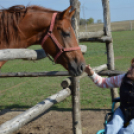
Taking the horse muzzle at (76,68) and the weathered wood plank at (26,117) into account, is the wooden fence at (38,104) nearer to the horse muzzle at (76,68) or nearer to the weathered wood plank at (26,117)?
the weathered wood plank at (26,117)

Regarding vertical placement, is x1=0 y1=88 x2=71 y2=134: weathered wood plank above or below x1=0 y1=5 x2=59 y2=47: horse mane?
below

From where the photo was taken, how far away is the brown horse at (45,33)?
7.88 feet

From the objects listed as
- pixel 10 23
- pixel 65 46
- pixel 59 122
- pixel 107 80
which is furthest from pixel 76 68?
pixel 59 122

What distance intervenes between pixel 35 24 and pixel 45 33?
0.56ft

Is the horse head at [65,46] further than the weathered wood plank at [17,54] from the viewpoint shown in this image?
Yes

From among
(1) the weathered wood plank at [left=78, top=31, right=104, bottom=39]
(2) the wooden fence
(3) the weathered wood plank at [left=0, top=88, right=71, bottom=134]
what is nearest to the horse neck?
(2) the wooden fence

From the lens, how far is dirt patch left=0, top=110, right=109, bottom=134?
3.47 metres

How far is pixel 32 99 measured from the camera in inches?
204

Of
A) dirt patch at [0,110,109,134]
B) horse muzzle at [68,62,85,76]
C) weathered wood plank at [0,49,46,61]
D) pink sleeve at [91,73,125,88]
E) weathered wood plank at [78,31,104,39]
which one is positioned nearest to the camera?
weathered wood plank at [0,49,46,61]

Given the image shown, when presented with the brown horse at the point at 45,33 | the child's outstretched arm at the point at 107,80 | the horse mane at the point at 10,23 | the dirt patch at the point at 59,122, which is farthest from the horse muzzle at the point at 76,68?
the dirt patch at the point at 59,122

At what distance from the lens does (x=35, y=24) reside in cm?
250

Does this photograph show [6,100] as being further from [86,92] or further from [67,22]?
[67,22]

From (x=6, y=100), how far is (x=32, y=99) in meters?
0.73

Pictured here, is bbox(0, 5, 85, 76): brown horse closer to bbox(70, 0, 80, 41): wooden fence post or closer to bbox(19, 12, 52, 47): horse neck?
bbox(19, 12, 52, 47): horse neck
